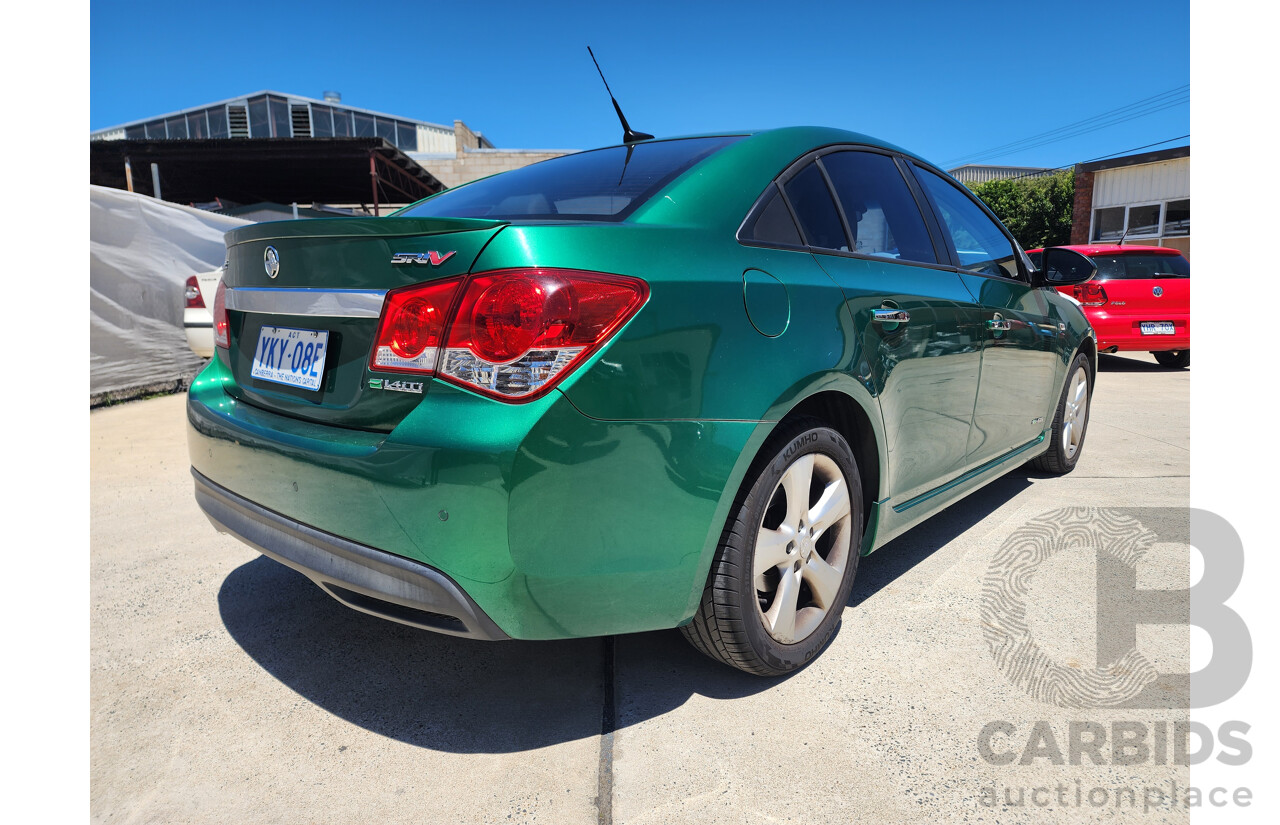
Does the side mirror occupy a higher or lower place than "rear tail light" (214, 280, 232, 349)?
higher

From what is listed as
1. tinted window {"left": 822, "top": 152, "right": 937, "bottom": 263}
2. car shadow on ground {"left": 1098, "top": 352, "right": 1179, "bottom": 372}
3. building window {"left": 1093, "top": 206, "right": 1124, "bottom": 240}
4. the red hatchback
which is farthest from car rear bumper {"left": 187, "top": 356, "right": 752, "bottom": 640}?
building window {"left": 1093, "top": 206, "right": 1124, "bottom": 240}

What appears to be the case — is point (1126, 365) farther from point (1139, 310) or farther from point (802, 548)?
point (802, 548)

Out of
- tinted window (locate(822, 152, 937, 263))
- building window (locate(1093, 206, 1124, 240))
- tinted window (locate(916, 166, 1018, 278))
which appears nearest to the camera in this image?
tinted window (locate(822, 152, 937, 263))

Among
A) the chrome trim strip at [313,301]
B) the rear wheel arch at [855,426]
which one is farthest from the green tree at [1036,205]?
the chrome trim strip at [313,301]

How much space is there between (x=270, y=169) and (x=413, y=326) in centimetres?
2176

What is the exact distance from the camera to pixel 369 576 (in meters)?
1.63

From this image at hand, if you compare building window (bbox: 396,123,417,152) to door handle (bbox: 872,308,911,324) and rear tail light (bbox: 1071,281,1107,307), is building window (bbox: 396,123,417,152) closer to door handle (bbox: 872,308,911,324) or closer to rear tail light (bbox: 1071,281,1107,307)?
rear tail light (bbox: 1071,281,1107,307)

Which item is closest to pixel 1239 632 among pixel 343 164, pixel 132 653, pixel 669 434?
pixel 669 434

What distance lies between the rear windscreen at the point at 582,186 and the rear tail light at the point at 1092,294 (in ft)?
26.4

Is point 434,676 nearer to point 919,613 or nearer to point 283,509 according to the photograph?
point 283,509

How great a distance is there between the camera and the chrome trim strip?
164 centimetres

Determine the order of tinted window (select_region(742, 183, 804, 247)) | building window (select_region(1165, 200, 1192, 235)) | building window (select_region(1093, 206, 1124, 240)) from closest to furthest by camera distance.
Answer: tinted window (select_region(742, 183, 804, 247)), building window (select_region(1165, 200, 1192, 235)), building window (select_region(1093, 206, 1124, 240))

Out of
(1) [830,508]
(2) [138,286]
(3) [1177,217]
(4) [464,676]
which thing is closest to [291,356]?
(4) [464,676]

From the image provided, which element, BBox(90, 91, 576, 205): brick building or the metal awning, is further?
BBox(90, 91, 576, 205): brick building
